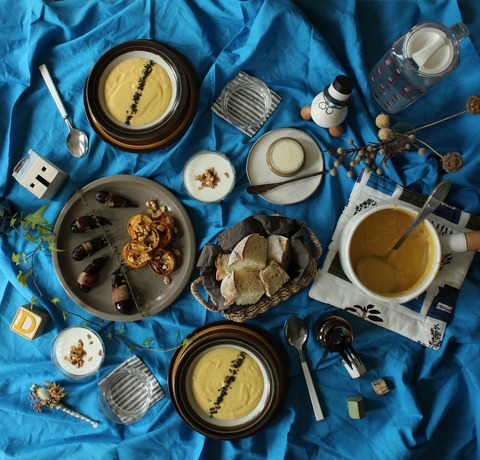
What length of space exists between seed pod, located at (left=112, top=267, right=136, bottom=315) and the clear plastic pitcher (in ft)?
2.61

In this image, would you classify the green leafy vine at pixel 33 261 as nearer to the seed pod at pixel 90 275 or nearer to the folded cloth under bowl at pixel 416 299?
the seed pod at pixel 90 275

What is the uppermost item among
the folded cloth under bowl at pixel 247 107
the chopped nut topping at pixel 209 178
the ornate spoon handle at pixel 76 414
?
the folded cloth under bowl at pixel 247 107

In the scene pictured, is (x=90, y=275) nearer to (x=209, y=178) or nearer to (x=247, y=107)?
(x=209, y=178)

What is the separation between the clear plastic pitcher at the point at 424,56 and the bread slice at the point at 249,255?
1.55 feet

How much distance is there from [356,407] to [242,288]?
0.41 meters

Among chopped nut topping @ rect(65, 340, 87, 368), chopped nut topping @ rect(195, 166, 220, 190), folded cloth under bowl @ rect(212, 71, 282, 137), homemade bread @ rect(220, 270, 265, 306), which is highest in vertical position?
folded cloth under bowl @ rect(212, 71, 282, 137)

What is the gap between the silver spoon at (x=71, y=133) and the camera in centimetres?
119

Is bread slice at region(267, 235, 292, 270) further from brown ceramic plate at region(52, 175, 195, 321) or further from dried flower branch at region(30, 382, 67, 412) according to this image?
dried flower branch at region(30, 382, 67, 412)

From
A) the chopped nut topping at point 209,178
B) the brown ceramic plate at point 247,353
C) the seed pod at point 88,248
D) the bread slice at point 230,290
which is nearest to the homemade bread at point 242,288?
the bread slice at point 230,290

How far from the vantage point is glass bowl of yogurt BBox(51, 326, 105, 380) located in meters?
1.18

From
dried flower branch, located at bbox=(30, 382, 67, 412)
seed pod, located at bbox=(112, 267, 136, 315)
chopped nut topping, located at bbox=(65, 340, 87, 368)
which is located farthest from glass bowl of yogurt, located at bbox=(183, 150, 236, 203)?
dried flower branch, located at bbox=(30, 382, 67, 412)

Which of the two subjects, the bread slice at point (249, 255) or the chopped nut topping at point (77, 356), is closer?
the bread slice at point (249, 255)

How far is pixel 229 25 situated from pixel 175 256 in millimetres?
597

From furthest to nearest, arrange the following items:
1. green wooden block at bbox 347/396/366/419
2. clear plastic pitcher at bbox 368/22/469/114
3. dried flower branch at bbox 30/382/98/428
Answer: dried flower branch at bbox 30/382/98/428
green wooden block at bbox 347/396/366/419
clear plastic pitcher at bbox 368/22/469/114
